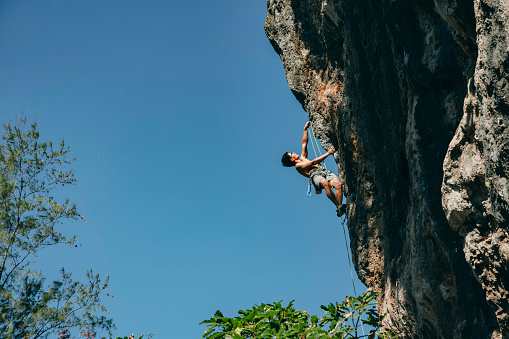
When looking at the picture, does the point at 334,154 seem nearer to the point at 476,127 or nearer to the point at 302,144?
the point at 302,144

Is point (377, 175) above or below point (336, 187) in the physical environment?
below

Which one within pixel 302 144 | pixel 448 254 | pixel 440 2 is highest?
pixel 302 144

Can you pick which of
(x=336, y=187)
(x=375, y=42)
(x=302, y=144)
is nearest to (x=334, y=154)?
(x=336, y=187)

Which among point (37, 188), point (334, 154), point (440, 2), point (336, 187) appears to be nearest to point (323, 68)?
point (334, 154)

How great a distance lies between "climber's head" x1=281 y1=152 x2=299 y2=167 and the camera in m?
10.8

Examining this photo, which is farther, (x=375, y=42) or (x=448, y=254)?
(x=375, y=42)

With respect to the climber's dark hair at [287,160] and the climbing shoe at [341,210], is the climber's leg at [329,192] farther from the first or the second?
the climber's dark hair at [287,160]

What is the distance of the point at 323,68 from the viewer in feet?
A: 30.1

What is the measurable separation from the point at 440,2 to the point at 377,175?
11.5ft

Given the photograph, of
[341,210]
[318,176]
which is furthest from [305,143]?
[341,210]

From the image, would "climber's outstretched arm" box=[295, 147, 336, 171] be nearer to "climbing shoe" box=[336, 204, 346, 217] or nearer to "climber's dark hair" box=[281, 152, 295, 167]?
"climber's dark hair" box=[281, 152, 295, 167]

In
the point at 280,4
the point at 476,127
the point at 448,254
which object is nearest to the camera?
the point at 476,127

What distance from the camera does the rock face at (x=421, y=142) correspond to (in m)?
3.84

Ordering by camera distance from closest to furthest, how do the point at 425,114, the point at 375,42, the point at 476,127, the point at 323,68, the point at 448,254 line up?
1. the point at 476,127
2. the point at 448,254
3. the point at 425,114
4. the point at 375,42
5. the point at 323,68
